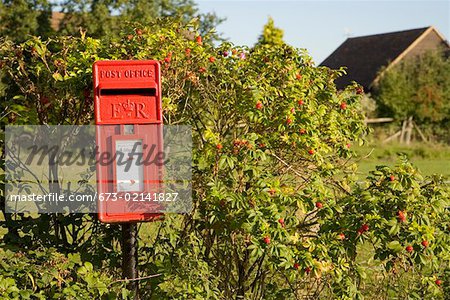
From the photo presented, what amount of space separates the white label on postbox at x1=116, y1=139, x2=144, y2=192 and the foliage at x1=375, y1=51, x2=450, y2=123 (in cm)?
2573

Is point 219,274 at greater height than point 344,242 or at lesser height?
lesser

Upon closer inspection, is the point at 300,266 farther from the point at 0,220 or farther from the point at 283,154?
the point at 0,220

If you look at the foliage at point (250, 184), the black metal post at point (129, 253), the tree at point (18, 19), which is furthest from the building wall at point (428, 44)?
the black metal post at point (129, 253)

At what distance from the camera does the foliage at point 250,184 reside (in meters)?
4.11

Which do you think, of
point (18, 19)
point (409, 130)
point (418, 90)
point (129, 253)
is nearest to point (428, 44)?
point (418, 90)

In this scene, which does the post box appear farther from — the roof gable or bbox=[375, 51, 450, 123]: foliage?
the roof gable

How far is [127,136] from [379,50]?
122ft

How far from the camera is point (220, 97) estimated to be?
15.3 ft

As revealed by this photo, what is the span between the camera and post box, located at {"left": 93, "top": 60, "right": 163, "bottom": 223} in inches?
160

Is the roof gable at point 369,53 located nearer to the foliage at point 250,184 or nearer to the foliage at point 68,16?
the foliage at point 68,16

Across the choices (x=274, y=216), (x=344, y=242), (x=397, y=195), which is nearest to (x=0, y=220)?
(x=274, y=216)

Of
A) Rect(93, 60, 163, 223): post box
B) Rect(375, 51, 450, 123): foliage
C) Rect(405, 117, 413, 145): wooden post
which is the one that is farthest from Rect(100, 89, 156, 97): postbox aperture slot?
Rect(375, 51, 450, 123): foliage

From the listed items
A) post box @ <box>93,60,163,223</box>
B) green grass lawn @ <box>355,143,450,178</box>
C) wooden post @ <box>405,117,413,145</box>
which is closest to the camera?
post box @ <box>93,60,163,223</box>

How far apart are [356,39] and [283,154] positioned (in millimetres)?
39684
